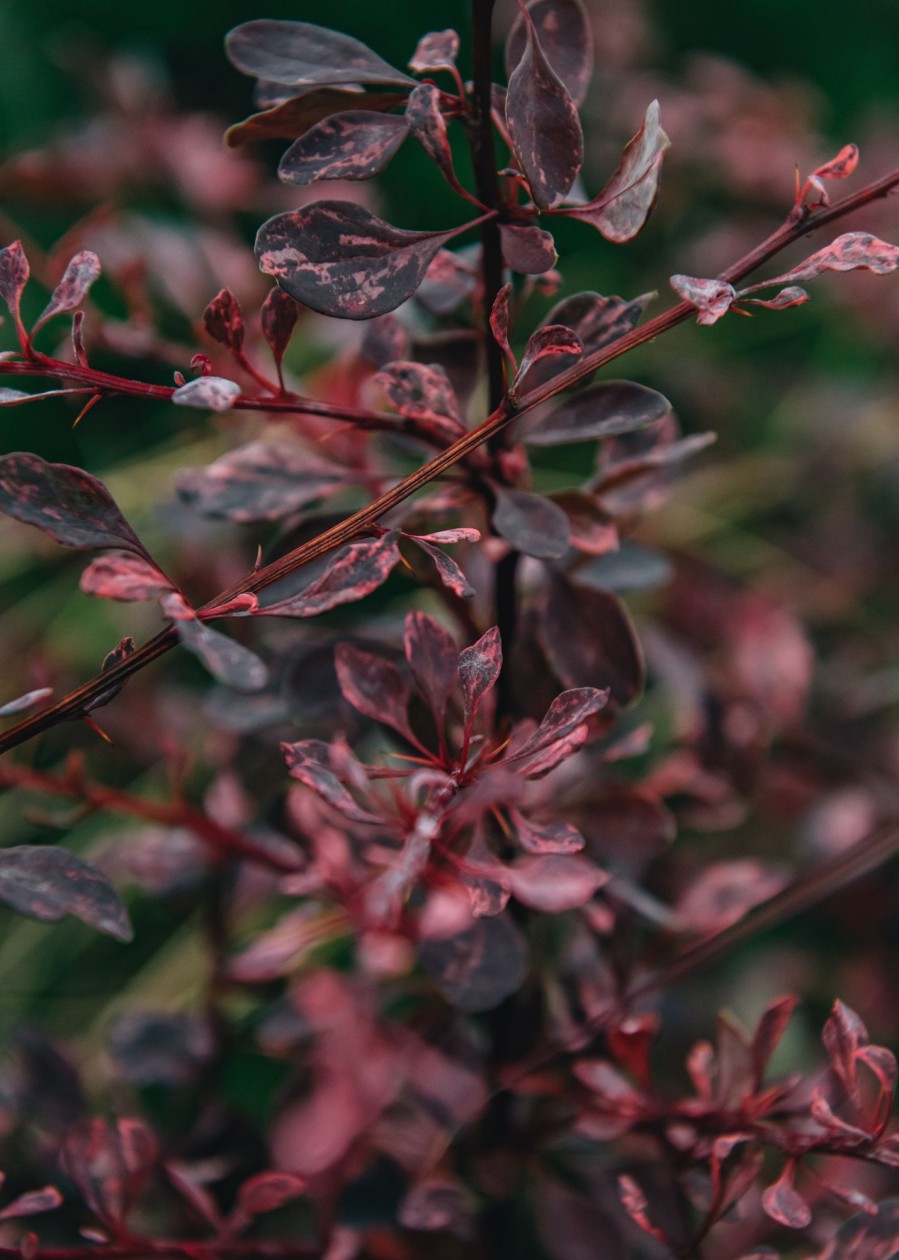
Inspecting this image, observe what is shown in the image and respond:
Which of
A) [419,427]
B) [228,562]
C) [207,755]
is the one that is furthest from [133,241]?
[419,427]

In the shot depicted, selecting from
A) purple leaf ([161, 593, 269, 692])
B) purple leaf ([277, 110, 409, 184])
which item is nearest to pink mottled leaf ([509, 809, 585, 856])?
purple leaf ([161, 593, 269, 692])

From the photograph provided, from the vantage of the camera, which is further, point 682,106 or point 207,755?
point 682,106

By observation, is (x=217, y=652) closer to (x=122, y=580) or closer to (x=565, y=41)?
(x=122, y=580)

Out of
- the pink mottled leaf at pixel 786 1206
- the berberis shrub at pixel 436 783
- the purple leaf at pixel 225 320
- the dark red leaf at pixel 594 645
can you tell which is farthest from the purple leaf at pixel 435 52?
the pink mottled leaf at pixel 786 1206

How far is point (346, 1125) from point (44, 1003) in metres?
0.41

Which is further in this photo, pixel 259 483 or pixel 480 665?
pixel 259 483

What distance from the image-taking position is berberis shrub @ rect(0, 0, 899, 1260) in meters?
0.34

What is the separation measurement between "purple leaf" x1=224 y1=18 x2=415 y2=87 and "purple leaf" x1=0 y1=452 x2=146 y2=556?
0.15 metres

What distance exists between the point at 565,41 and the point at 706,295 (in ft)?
0.50

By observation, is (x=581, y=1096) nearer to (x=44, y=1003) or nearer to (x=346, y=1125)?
(x=346, y=1125)

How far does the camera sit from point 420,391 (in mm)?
389

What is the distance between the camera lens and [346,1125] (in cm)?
50

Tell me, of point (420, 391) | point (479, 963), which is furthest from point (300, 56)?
point (479, 963)

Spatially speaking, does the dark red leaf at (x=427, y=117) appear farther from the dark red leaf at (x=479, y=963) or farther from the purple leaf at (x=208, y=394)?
the dark red leaf at (x=479, y=963)
